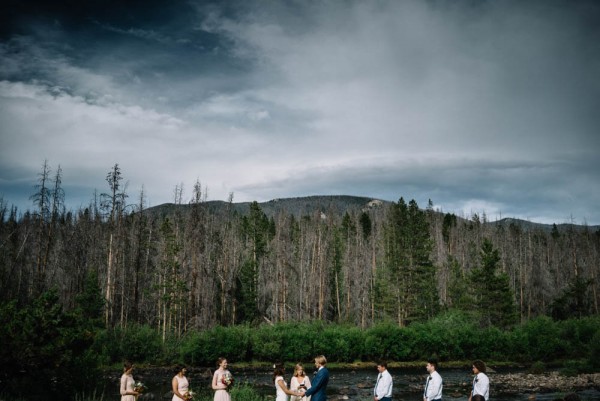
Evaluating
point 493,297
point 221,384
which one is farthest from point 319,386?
point 493,297

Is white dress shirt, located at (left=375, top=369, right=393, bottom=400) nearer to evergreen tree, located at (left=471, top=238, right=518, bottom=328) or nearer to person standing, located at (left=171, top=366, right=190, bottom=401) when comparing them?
person standing, located at (left=171, top=366, right=190, bottom=401)

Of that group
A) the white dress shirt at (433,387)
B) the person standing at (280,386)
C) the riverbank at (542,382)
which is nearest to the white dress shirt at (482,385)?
the white dress shirt at (433,387)

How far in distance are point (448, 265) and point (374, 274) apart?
→ 16809mm

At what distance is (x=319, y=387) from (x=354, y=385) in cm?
2291

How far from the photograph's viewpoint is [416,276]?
53812mm

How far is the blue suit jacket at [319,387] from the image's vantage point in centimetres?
1015

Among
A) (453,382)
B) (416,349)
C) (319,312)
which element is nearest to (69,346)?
(453,382)

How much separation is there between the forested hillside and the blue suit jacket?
1329 inches

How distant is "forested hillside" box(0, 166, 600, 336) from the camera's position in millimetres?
48000

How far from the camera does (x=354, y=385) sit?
102ft

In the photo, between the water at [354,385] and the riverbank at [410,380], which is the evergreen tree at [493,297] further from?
the riverbank at [410,380]

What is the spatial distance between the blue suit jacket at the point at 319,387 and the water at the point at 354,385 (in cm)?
1162

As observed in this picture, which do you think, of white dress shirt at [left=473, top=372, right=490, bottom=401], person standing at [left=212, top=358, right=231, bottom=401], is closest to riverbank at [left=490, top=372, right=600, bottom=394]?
white dress shirt at [left=473, top=372, right=490, bottom=401]

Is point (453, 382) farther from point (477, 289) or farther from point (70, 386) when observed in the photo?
point (70, 386)
